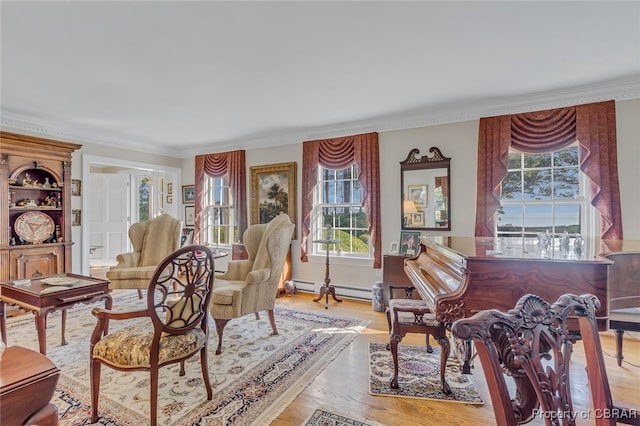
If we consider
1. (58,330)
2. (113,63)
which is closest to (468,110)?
(113,63)

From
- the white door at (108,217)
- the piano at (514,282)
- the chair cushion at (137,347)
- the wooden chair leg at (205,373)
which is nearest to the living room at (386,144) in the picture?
the white door at (108,217)

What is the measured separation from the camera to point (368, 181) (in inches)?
174

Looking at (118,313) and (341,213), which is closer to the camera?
(118,313)

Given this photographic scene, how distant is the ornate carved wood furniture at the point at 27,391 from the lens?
1.00 metres

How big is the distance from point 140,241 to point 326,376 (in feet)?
11.7

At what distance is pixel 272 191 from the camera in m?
5.29

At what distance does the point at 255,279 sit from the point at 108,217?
5.38 m

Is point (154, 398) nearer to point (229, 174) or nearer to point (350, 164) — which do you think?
point (350, 164)

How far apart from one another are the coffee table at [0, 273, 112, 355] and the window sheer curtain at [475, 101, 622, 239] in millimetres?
4050

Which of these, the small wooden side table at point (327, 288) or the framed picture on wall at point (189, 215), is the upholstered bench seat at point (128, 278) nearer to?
the framed picture on wall at point (189, 215)

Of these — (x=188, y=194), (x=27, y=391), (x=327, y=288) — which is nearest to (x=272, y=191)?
(x=327, y=288)

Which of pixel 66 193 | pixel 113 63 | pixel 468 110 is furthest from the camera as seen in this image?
pixel 66 193

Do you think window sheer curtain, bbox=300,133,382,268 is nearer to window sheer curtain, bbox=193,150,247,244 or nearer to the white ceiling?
the white ceiling

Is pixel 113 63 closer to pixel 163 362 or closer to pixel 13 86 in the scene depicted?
pixel 13 86
